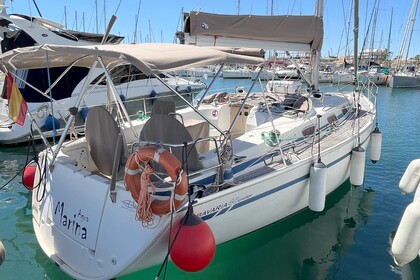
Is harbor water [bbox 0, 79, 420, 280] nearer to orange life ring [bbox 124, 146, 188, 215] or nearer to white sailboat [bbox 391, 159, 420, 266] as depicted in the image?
white sailboat [bbox 391, 159, 420, 266]

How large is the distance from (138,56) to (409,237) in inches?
156

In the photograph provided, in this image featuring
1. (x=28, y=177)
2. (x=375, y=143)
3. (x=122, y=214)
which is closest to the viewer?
(x=122, y=214)

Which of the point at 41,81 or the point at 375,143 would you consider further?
the point at 41,81

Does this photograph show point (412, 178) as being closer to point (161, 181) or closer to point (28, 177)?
point (161, 181)

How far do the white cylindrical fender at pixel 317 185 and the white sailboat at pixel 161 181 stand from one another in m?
0.02

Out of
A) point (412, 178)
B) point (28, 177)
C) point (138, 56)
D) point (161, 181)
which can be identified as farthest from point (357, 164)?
point (28, 177)

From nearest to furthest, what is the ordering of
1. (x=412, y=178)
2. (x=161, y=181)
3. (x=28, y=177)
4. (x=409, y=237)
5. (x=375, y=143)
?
1. (x=161, y=181)
2. (x=409, y=237)
3. (x=28, y=177)
4. (x=412, y=178)
5. (x=375, y=143)

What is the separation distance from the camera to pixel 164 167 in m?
3.44

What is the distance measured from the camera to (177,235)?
351 centimetres

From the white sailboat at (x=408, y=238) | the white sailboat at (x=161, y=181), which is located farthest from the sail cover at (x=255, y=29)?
the white sailboat at (x=408, y=238)

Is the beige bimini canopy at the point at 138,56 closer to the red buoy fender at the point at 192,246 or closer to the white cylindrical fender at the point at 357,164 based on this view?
the red buoy fender at the point at 192,246

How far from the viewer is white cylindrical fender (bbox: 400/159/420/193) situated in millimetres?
6559

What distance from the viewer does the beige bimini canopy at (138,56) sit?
11.3 ft

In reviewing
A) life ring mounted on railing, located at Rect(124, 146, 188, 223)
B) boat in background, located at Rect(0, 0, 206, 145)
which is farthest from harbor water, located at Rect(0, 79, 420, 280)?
boat in background, located at Rect(0, 0, 206, 145)
